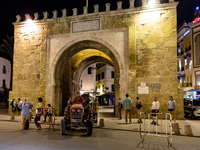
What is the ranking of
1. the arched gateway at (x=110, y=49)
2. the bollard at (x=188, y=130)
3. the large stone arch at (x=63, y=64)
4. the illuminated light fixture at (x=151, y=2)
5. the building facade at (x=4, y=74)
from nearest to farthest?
the bollard at (x=188, y=130), the arched gateway at (x=110, y=49), the illuminated light fixture at (x=151, y=2), the large stone arch at (x=63, y=64), the building facade at (x=4, y=74)

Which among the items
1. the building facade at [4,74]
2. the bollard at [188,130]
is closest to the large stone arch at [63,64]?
the bollard at [188,130]

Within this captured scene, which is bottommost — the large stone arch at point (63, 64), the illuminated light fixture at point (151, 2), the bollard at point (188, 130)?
the bollard at point (188, 130)

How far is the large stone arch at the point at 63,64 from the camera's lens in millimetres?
14104

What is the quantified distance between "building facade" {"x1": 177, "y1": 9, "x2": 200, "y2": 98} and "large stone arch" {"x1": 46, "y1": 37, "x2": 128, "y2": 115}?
17662 mm

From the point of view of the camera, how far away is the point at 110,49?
Result: 45.5ft

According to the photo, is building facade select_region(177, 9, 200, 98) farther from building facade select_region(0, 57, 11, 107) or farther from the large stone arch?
building facade select_region(0, 57, 11, 107)

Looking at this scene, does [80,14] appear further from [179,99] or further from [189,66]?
[189,66]

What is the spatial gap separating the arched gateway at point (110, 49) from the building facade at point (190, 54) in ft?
54.3

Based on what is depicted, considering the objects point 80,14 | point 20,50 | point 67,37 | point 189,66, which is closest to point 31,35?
point 20,50

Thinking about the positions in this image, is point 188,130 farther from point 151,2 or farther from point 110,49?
point 151,2

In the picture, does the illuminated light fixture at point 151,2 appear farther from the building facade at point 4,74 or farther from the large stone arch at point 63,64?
the building facade at point 4,74

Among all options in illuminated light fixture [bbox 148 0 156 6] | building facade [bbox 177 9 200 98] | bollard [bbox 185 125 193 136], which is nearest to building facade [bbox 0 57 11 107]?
illuminated light fixture [bbox 148 0 156 6]

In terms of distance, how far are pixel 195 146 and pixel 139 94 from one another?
22.4ft

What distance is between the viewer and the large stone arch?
555 inches
